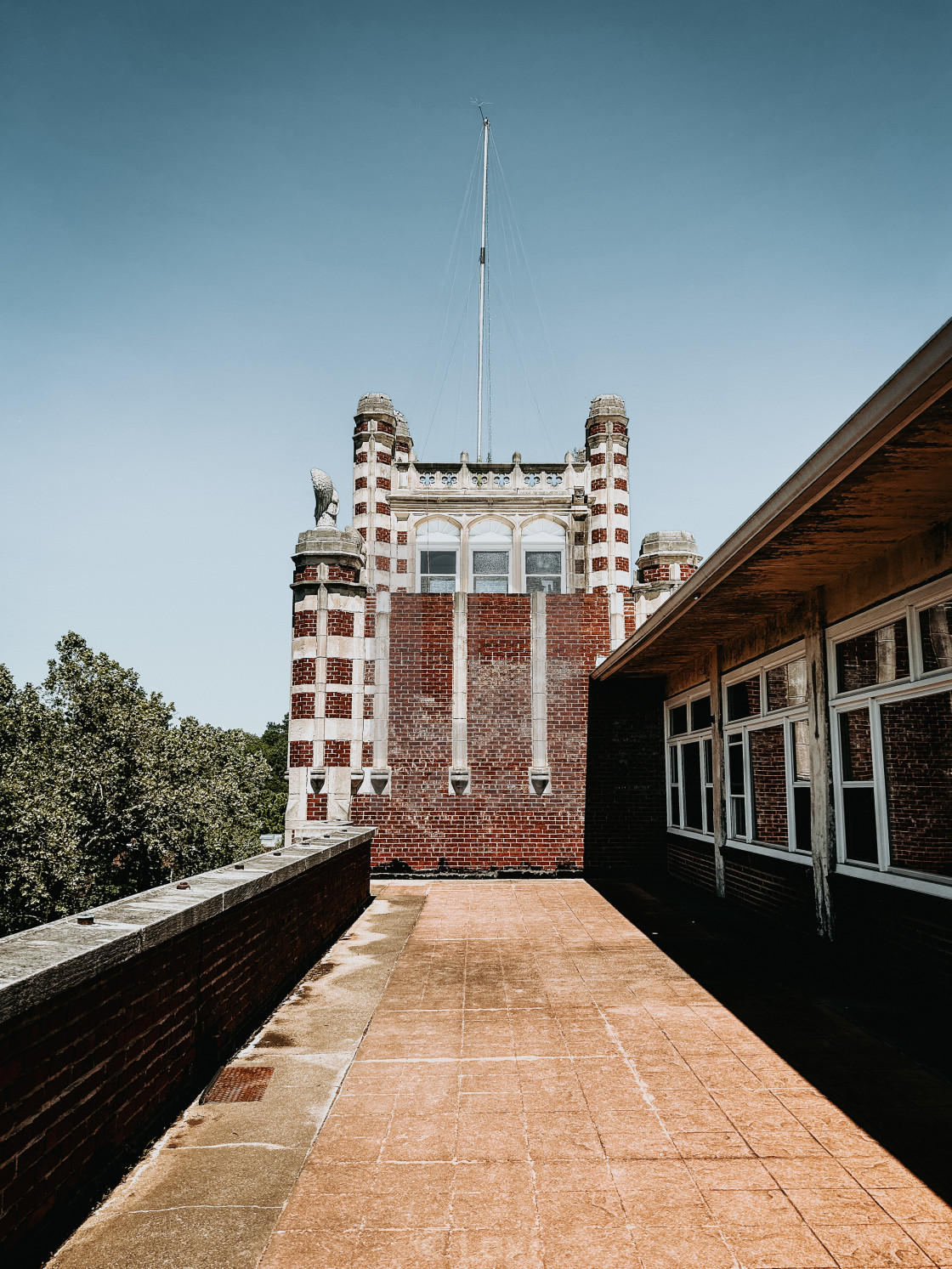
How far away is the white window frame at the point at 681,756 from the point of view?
39.4ft

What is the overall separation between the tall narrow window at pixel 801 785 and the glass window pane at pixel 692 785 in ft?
12.0

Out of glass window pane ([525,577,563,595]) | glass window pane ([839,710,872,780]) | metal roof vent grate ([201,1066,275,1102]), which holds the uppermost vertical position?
glass window pane ([525,577,563,595])

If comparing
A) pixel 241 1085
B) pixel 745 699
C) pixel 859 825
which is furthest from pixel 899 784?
pixel 241 1085

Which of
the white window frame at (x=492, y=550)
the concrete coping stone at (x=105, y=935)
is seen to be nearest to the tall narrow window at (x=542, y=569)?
the white window frame at (x=492, y=550)

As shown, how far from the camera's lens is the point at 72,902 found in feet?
86.7

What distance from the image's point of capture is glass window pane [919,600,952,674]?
5.95 m

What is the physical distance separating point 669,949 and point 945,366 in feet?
20.5

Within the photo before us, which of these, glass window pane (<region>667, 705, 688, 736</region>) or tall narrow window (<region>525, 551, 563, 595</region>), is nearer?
glass window pane (<region>667, 705, 688, 736</region>)

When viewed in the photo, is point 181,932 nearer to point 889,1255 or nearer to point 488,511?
point 889,1255

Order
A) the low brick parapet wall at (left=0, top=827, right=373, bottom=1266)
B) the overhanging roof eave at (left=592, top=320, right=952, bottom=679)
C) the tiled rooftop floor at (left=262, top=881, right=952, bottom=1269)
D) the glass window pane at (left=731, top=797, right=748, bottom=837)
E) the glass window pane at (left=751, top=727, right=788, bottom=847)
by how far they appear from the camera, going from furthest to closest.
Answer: the glass window pane at (left=731, top=797, right=748, bottom=837), the glass window pane at (left=751, top=727, right=788, bottom=847), the overhanging roof eave at (left=592, top=320, right=952, bottom=679), the tiled rooftop floor at (left=262, top=881, right=952, bottom=1269), the low brick parapet wall at (left=0, top=827, right=373, bottom=1266)

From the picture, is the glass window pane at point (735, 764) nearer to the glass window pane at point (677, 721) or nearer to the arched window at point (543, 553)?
the glass window pane at point (677, 721)

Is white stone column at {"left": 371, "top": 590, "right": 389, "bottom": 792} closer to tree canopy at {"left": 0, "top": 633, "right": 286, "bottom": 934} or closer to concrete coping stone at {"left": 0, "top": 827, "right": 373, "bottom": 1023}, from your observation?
concrete coping stone at {"left": 0, "top": 827, "right": 373, "bottom": 1023}

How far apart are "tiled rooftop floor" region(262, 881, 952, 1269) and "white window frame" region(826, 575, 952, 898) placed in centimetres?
169

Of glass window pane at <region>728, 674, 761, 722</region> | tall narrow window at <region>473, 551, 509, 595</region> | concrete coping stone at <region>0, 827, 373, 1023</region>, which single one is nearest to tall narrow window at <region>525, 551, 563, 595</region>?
tall narrow window at <region>473, 551, 509, 595</region>
